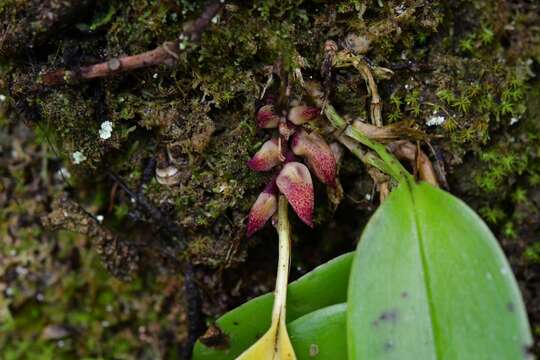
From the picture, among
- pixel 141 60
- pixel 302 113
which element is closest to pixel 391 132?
pixel 302 113

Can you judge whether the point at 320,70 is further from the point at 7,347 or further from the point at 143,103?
the point at 7,347

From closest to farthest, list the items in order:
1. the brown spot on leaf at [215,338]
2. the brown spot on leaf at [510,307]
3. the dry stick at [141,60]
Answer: the brown spot on leaf at [510,307] → the dry stick at [141,60] → the brown spot on leaf at [215,338]

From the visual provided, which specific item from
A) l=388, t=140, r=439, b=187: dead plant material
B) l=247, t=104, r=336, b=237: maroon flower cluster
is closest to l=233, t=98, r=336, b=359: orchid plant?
l=247, t=104, r=336, b=237: maroon flower cluster

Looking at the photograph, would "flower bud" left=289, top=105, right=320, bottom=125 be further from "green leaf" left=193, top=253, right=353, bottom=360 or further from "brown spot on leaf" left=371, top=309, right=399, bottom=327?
"brown spot on leaf" left=371, top=309, right=399, bottom=327

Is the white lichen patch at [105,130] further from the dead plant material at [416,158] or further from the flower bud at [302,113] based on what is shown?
the dead plant material at [416,158]

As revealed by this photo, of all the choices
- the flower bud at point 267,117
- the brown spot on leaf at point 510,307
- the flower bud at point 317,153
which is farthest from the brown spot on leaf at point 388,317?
the flower bud at point 267,117
